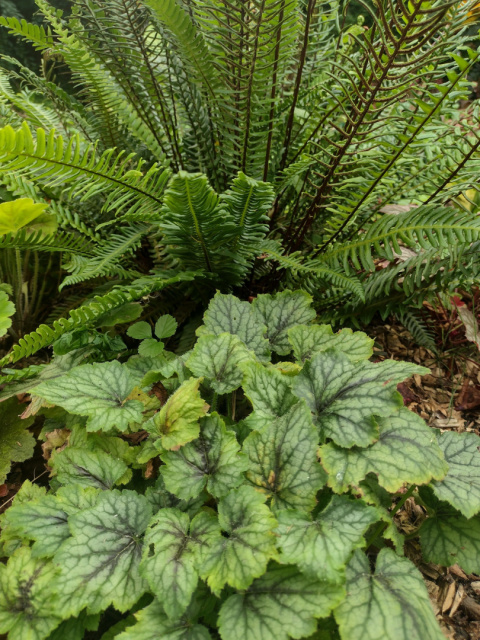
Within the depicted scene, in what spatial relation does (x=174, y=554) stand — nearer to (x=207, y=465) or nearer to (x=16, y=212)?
(x=207, y=465)

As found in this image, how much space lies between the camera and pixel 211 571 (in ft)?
3.16

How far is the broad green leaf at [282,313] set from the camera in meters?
1.64

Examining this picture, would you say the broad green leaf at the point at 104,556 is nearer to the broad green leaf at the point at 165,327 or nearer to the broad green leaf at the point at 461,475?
the broad green leaf at the point at 165,327

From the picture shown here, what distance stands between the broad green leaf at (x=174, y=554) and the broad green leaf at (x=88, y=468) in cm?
22

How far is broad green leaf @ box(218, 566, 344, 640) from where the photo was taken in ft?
2.89

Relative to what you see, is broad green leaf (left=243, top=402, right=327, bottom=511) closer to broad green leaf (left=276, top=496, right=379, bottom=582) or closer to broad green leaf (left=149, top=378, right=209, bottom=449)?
broad green leaf (left=276, top=496, right=379, bottom=582)

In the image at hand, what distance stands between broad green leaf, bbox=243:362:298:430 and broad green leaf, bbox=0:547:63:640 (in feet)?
2.13

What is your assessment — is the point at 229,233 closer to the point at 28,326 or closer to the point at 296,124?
the point at 296,124

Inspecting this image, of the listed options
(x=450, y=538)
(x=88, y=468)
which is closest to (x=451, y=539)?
(x=450, y=538)

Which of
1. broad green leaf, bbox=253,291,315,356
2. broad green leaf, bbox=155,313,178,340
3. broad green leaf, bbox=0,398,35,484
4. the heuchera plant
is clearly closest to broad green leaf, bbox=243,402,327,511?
→ the heuchera plant

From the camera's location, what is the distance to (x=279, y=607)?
927 millimetres

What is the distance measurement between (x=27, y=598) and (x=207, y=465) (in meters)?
0.53

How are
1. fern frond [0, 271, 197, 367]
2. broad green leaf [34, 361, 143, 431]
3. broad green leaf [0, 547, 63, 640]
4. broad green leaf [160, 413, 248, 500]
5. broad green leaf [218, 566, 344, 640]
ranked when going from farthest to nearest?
fern frond [0, 271, 197, 367], broad green leaf [34, 361, 143, 431], broad green leaf [160, 413, 248, 500], broad green leaf [0, 547, 63, 640], broad green leaf [218, 566, 344, 640]

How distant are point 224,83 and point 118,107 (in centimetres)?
55
